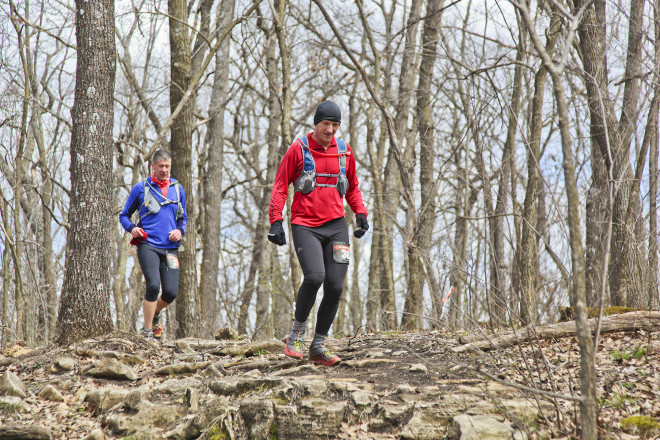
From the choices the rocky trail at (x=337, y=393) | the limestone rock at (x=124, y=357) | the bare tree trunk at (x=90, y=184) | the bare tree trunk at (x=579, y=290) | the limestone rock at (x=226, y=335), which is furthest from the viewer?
the limestone rock at (x=226, y=335)

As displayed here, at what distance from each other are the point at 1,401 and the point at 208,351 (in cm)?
218

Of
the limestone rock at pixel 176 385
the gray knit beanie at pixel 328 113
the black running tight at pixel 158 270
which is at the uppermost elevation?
the gray knit beanie at pixel 328 113

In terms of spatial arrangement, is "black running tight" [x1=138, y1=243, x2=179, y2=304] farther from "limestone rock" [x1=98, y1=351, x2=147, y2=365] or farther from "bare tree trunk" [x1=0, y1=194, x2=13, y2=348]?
"bare tree trunk" [x1=0, y1=194, x2=13, y2=348]

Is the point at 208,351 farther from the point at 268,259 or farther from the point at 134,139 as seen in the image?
the point at 268,259

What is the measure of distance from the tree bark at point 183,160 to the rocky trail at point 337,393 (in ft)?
9.45

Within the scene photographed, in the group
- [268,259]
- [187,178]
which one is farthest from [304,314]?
[268,259]

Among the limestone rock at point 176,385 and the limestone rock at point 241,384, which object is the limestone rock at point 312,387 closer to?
the limestone rock at point 241,384

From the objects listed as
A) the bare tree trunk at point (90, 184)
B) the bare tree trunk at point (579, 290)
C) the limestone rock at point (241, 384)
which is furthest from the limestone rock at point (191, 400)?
the bare tree trunk at point (579, 290)

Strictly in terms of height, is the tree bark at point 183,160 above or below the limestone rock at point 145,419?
above

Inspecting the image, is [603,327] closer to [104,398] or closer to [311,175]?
[311,175]

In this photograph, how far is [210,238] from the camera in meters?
13.3

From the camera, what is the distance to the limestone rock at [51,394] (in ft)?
15.1

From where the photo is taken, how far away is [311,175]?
4805 millimetres

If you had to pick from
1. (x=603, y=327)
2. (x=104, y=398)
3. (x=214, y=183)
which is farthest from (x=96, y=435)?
(x=214, y=183)
